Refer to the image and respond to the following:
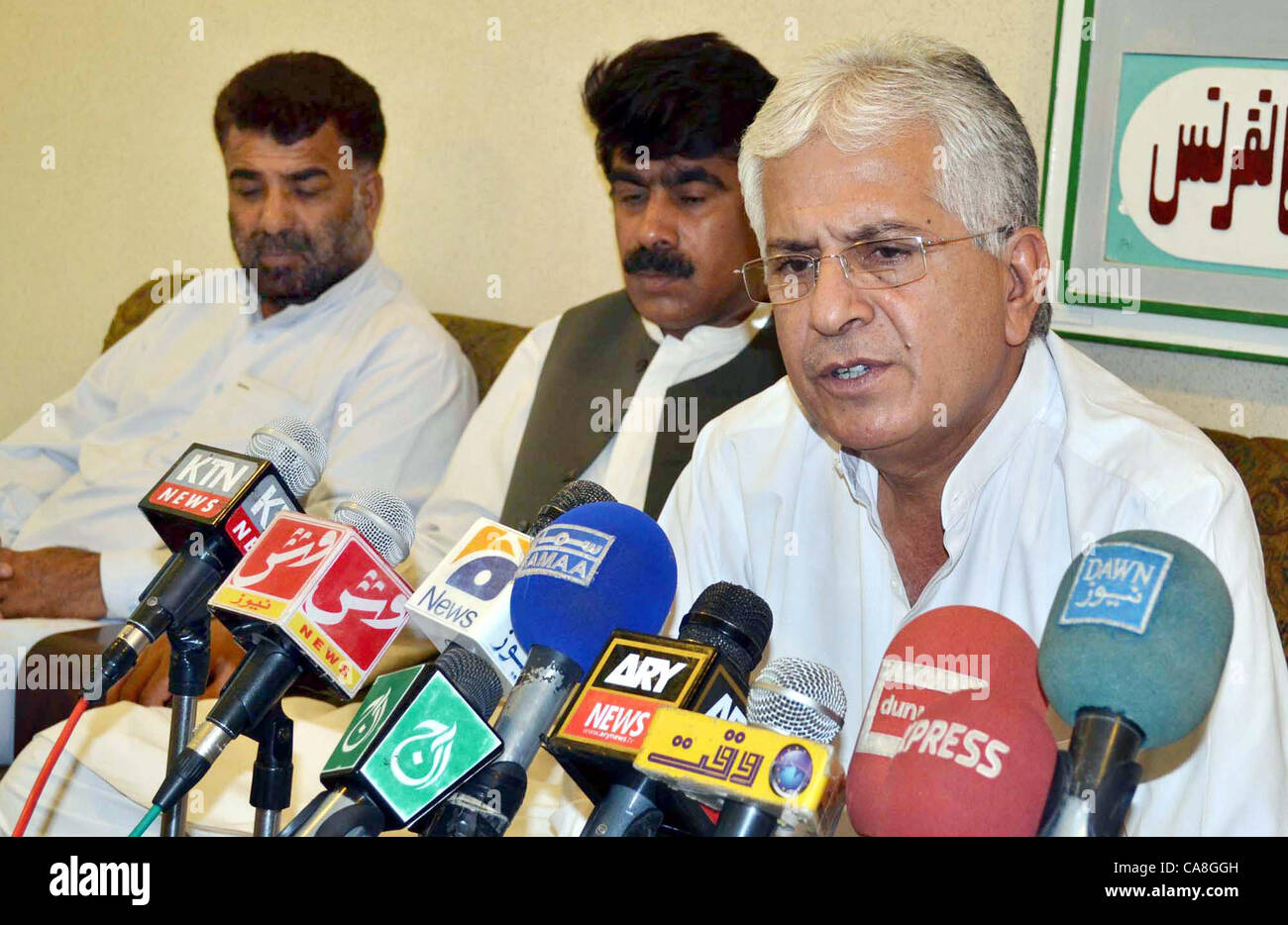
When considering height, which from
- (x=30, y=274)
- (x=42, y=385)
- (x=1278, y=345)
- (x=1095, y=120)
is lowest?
(x=42, y=385)

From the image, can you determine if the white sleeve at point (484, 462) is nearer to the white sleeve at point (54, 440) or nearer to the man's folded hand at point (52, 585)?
the man's folded hand at point (52, 585)

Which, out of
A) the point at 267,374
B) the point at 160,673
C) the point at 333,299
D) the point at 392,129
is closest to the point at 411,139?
the point at 392,129

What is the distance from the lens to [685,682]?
853mm

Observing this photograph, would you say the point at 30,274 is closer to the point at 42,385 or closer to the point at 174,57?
the point at 42,385

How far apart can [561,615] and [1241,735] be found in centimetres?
66

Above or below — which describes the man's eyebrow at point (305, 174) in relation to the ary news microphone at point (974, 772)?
above

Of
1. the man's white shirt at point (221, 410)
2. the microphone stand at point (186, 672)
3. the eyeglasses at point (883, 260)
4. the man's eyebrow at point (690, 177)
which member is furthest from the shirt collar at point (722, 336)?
the microphone stand at point (186, 672)

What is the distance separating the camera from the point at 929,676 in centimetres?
85

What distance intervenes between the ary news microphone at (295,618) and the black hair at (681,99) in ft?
5.06

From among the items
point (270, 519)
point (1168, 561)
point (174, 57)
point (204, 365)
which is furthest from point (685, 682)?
point (174, 57)

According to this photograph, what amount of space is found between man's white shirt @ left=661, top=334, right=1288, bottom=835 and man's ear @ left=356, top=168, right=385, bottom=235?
5.62 ft

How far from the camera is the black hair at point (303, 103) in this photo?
310 cm

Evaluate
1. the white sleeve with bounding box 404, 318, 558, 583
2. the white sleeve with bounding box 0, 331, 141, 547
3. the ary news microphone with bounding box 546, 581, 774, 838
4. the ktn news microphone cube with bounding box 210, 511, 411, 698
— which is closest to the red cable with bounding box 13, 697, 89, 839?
the ktn news microphone cube with bounding box 210, 511, 411, 698
